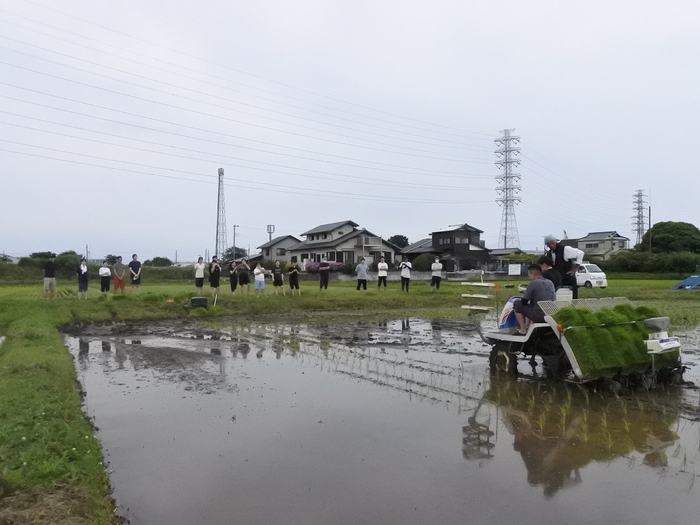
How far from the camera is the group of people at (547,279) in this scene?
25.0ft

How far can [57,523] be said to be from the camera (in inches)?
135

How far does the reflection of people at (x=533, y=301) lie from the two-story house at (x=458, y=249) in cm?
4756

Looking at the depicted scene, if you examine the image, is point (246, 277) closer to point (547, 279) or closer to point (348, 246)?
point (547, 279)

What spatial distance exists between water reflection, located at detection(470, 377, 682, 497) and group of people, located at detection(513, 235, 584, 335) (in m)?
0.92

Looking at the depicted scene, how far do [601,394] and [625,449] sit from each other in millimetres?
2032

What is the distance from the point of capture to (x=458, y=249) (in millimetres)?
57594

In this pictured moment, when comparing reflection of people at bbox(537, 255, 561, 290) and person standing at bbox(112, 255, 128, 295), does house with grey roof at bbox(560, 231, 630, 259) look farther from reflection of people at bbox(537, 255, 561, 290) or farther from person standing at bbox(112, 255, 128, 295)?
reflection of people at bbox(537, 255, 561, 290)

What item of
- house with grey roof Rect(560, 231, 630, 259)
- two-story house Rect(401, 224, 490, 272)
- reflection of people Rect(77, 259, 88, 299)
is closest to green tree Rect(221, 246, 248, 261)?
two-story house Rect(401, 224, 490, 272)

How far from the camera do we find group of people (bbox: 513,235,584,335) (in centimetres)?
762

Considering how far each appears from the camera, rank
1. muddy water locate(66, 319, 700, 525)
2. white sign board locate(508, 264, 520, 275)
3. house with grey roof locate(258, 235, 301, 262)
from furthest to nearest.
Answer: house with grey roof locate(258, 235, 301, 262), white sign board locate(508, 264, 520, 275), muddy water locate(66, 319, 700, 525)

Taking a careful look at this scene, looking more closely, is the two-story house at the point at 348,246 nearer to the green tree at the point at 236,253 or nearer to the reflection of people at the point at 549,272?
the green tree at the point at 236,253

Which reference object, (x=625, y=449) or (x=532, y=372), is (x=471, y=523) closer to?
(x=625, y=449)

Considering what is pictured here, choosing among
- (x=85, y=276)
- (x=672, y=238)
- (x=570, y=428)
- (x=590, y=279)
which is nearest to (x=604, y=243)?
(x=672, y=238)

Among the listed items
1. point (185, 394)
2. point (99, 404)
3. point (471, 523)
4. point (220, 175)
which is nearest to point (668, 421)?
point (471, 523)
